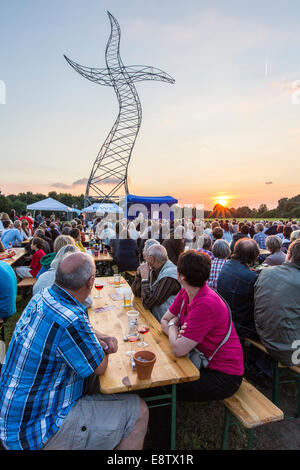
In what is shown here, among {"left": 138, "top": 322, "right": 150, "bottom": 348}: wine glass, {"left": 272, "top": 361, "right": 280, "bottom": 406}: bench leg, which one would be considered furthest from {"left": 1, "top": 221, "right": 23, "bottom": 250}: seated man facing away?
{"left": 272, "top": 361, "right": 280, "bottom": 406}: bench leg

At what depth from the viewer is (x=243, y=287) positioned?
299 centimetres

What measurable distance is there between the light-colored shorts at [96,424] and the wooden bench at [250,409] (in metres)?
0.81

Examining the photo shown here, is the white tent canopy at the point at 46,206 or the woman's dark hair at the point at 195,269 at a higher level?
the white tent canopy at the point at 46,206

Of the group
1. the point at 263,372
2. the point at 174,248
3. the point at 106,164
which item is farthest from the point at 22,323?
the point at 106,164

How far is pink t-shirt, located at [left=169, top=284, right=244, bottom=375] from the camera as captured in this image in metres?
1.95

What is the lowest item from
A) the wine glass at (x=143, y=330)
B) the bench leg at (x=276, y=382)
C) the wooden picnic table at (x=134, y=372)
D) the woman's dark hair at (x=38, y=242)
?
the bench leg at (x=276, y=382)

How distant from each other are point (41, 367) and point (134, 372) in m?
0.68

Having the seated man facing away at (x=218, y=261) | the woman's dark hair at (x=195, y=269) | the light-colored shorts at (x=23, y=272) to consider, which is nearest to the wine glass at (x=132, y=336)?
the woman's dark hair at (x=195, y=269)

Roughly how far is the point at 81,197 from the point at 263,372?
255ft

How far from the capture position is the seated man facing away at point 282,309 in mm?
2465

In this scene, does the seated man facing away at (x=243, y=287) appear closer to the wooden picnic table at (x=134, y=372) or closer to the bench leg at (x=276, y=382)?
the bench leg at (x=276, y=382)

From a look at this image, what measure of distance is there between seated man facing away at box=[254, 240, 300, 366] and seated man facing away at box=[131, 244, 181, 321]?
994 mm

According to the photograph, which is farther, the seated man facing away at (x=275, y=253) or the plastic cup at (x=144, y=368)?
the seated man facing away at (x=275, y=253)

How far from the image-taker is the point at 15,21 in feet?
18.7
